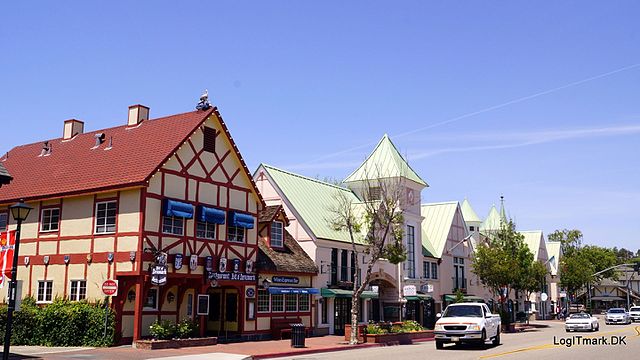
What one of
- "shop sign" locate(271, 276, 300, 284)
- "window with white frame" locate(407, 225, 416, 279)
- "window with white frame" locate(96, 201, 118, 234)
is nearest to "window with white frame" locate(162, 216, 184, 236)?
"window with white frame" locate(96, 201, 118, 234)

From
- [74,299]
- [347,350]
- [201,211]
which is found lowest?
[347,350]

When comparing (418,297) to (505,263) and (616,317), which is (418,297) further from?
(616,317)

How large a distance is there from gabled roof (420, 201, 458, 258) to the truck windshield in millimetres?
24508

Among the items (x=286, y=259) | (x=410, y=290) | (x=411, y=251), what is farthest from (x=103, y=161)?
(x=411, y=251)

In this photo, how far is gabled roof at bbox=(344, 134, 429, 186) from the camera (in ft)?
157

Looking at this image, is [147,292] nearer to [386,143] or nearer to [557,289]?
[386,143]

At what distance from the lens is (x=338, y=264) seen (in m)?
40.1

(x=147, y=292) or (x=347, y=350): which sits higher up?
(x=147, y=292)

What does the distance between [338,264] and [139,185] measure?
16183mm

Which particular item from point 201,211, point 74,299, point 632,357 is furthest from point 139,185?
point 632,357

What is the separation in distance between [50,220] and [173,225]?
6.29 meters

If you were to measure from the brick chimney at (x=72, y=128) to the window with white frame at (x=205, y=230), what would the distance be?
1078 centimetres

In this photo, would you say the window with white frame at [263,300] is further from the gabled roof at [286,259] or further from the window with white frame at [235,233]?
the window with white frame at [235,233]

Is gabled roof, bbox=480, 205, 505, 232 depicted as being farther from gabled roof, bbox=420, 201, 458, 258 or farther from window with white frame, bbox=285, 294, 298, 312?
window with white frame, bbox=285, 294, 298, 312
